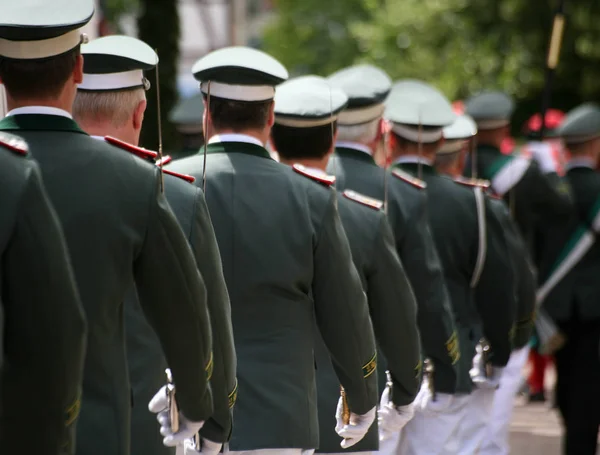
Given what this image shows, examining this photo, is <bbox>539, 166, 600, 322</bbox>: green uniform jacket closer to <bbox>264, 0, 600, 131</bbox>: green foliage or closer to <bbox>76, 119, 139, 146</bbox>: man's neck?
<bbox>76, 119, 139, 146</bbox>: man's neck

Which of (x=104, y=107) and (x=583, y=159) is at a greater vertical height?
(x=104, y=107)

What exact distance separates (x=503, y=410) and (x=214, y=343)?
173 inches

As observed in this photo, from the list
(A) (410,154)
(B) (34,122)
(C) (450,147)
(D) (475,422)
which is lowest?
(D) (475,422)

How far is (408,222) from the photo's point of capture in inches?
210

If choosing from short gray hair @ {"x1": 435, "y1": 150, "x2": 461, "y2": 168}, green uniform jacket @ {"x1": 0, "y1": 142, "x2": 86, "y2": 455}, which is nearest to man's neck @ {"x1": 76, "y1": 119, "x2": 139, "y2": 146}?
green uniform jacket @ {"x1": 0, "y1": 142, "x2": 86, "y2": 455}

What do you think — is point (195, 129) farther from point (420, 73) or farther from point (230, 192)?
point (420, 73)

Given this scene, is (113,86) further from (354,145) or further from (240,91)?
(354,145)

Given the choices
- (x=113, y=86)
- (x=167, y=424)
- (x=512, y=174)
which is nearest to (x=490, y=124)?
(x=512, y=174)

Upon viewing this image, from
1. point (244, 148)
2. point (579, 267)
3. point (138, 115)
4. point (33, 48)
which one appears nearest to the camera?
point (33, 48)

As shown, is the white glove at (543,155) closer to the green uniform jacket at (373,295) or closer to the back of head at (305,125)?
the green uniform jacket at (373,295)

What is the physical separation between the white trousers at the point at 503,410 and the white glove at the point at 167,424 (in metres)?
3.80

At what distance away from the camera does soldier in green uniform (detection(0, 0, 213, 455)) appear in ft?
9.46

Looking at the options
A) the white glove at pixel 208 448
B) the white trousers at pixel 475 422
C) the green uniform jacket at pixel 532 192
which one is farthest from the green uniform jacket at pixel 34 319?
the green uniform jacket at pixel 532 192

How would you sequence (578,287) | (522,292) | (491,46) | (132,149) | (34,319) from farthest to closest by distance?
(491,46)
(578,287)
(522,292)
(132,149)
(34,319)
